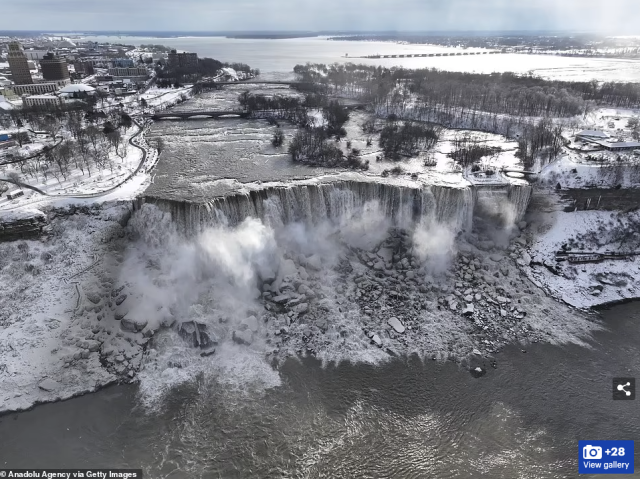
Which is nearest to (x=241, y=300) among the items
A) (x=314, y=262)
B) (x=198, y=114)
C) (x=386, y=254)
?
(x=314, y=262)

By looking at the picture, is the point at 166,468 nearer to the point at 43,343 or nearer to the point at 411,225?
the point at 43,343

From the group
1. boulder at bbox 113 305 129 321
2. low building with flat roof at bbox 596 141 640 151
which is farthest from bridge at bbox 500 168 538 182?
boulder at bbox 113 305 129 321

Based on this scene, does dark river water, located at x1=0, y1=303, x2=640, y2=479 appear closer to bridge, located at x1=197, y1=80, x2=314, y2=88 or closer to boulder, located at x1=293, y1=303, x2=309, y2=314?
boulder, located at x1=293, y1=303, x2=309, y2=314

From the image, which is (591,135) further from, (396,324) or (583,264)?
(396,324)

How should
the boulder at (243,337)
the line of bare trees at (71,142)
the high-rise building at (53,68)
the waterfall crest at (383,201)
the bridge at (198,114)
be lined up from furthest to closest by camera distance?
the high-rise building at (53,68)
the bridge at (198,114)
the line of bare trees at (71,142)
the waterfall crest at (383,201)
the boulder at (243,337)

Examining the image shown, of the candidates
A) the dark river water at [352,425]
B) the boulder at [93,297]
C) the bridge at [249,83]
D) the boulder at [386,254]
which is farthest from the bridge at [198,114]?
the dark river water at [352,425]

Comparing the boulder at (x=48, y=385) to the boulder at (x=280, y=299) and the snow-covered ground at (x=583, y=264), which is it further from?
the snow-covered ground at (x=583, y=264)

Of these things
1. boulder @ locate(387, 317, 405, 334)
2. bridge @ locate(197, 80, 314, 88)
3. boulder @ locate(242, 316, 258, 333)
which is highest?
bridge @ locate(197, 80, 314, 88)
